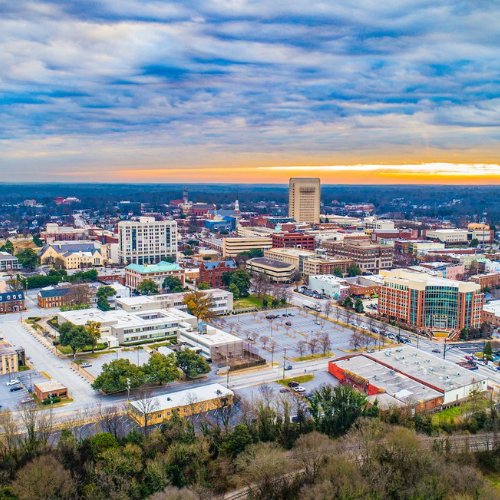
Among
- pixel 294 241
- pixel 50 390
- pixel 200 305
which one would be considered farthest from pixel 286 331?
pixel 294 241

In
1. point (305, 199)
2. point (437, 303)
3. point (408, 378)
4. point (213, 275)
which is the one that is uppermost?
point (305, 199)

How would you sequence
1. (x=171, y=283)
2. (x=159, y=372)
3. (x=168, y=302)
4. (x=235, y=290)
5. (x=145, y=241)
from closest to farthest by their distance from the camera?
1. (x=159, y=372)
2. (x=168, y=302)
3. (x=235, y=290)
4. (x=171, y=283)
5. (x=145, y=241)

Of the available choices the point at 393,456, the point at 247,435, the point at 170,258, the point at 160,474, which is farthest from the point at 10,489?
the point at 170,258

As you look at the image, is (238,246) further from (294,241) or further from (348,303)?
(348,303)

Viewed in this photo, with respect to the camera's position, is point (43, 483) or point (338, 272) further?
point (338, 272)

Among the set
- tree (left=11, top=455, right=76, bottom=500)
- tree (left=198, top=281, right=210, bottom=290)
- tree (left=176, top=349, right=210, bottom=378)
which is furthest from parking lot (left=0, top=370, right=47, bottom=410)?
tree (left=198, top=281, right=210, bottom=290)

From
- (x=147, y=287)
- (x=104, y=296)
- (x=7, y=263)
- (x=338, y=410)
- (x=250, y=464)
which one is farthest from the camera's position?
(x=7, y=263)
